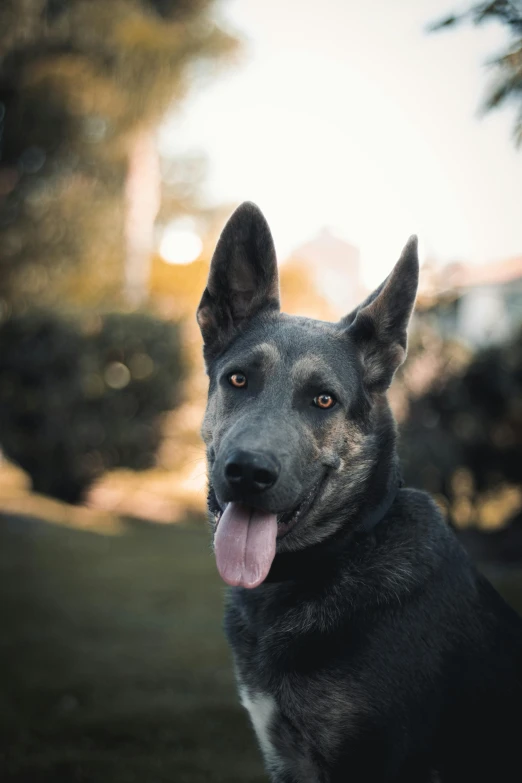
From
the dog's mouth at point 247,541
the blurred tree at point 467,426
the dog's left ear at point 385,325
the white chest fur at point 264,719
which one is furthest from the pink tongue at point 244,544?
the blurred tree at point 467,426

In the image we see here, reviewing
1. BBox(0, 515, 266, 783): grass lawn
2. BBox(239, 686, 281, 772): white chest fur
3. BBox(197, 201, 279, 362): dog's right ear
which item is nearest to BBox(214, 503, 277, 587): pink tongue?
BBox(239, 686, 281, 772): white chest fur

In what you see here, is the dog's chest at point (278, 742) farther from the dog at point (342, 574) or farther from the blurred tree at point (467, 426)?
the blurred tree at point (467, 426)

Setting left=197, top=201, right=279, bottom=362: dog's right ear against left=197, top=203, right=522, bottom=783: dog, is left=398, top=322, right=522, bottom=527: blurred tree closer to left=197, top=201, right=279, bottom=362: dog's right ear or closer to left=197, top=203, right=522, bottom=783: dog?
left=197, top=201, right=279, bottom=362: dog's right ear

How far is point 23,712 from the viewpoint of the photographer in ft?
16.5

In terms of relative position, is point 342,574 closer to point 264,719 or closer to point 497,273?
point 264,719

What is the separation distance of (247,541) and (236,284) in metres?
1.45

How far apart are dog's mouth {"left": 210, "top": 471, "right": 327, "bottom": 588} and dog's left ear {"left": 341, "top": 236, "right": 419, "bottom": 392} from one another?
2.92 ft

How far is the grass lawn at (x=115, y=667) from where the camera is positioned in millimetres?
4477

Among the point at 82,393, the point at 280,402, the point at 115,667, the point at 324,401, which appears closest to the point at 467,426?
the point at 115,667

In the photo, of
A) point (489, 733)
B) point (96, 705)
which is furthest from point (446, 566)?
point (96, 705)

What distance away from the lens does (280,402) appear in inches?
125

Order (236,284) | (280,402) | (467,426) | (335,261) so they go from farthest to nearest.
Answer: (335,261)
(467,426)
(236,284)
(280,402)

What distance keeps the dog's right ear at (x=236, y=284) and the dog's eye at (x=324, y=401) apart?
2.25 ft

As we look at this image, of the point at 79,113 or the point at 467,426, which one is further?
the point at 79,113
